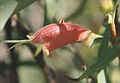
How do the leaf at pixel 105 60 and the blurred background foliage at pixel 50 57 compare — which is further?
the blurred background foliage at pixel 50 57

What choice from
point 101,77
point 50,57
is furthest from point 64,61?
point 101,77

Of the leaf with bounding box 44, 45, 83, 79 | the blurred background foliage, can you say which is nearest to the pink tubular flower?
the blurred background foliage

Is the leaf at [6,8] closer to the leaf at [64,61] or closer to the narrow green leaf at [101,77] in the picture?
the narrow green leaf at [101,77]

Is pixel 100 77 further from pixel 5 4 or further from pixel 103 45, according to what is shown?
pixel 5 4

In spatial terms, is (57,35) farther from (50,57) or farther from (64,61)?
(64,61)

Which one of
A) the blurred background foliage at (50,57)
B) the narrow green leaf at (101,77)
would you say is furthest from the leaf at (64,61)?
the narrow green leaf at (101,77)

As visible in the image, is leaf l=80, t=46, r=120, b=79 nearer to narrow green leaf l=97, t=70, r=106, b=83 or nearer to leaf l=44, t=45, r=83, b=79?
narrow green leaf l=97, t=70, r=106, b=83

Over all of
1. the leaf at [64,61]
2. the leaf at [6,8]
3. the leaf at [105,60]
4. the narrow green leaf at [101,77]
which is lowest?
the leaf at [64,61]

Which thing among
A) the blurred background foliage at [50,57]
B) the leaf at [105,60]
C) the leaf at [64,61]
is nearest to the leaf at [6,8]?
the leaf at [105,60]

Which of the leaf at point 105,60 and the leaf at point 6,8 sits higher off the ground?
the leaf at point 6,8
